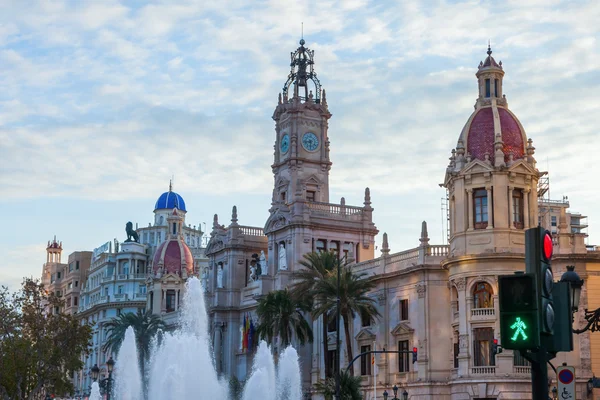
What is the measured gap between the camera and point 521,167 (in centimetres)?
5838

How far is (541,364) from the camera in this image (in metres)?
9.52

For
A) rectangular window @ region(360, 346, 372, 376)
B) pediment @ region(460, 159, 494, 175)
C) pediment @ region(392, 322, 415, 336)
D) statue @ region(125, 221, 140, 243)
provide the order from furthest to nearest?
statue @ region(125, 221, 140, 243)
rectangular window @ region(360, 346, 372, 376)
pediment @ region(392, 322, 415, 336)
pediment @ region(460, 159, 494, 175)

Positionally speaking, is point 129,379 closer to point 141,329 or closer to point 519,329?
point 141,329

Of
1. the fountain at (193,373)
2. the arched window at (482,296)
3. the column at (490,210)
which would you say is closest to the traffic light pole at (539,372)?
the fountain at (193,373)

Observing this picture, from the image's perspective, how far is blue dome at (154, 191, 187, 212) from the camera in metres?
138

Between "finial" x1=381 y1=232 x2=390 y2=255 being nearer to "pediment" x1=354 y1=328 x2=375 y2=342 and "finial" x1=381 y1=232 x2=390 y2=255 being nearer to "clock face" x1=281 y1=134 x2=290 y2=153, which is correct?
"pediment" x1=354 y1=328 x2=375 y2=342

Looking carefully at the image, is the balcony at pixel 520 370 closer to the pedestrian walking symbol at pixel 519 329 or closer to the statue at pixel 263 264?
the statue at pixel 263 264

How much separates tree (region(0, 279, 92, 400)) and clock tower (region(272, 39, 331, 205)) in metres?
26.8

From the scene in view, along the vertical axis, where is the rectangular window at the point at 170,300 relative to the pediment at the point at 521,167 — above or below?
below

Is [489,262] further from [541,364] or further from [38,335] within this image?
[541,364]

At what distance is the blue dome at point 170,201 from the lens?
138 meters

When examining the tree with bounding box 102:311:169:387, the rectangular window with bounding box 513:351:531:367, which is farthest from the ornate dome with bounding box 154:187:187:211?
the rectangular window with bounding box 513:351:531:367

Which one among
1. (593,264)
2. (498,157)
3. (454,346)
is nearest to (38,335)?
(454,346)

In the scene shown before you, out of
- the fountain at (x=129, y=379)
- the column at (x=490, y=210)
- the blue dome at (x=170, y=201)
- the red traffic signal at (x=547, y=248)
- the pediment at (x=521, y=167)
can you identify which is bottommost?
the fountain at (x=129, y=379)
